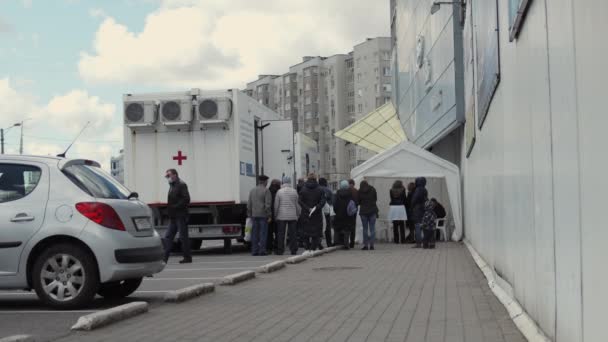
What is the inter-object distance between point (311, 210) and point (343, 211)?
158 centimetres

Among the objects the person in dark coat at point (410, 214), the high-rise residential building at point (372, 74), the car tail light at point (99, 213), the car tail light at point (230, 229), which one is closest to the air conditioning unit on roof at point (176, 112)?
the car tail light at point (230, 229)

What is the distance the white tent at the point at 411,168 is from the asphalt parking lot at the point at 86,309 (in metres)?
7.70

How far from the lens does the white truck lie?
19.5 metres

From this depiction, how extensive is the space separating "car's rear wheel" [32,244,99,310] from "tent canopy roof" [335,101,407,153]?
32315mm

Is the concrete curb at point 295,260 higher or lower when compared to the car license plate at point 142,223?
lower

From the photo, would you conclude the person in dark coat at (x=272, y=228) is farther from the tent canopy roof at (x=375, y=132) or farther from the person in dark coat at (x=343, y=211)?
the tent canopy roof at (x=375, y=132)

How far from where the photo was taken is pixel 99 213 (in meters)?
9.23

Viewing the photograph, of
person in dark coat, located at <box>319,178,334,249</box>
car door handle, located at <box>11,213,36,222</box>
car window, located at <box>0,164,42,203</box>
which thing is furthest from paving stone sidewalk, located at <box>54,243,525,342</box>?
person in dark coat, located at <box>319,178,334,249</box>

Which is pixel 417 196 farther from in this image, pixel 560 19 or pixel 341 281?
pixel 560 19

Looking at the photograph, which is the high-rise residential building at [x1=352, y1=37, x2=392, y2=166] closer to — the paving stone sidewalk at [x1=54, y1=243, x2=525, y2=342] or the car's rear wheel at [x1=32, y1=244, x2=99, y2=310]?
the paving stone sidewalk at [x1=54, y1=243, x2=525, y2=342]

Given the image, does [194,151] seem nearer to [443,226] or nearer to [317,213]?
[317,213]

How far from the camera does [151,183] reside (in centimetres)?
1981

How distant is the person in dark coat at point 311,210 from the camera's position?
20688 millimetres

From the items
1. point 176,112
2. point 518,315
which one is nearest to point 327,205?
point 176,112
